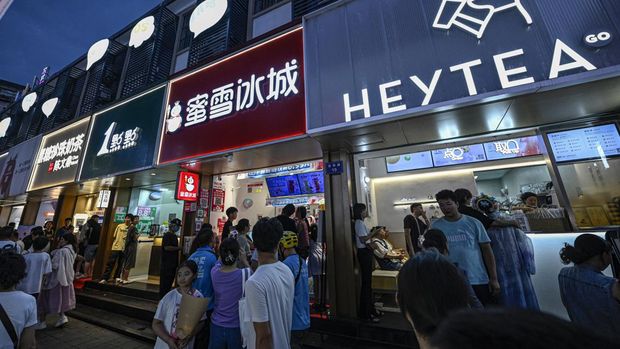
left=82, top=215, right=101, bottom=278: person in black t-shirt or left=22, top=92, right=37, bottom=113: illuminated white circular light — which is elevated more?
left=22, top=92, right=37, bottom=113: illuminated white circular light

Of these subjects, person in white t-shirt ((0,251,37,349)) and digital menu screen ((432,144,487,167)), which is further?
digital menu screen ((432,144,487,167))

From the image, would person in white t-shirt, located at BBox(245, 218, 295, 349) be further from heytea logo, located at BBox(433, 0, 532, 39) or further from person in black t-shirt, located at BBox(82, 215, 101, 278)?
person in black t-shirt, located at BBox(82, 215, 101, 278)

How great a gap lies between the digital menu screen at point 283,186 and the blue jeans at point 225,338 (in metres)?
5.84

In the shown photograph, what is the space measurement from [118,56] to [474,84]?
14.6m

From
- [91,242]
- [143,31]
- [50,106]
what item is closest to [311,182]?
[91,242]

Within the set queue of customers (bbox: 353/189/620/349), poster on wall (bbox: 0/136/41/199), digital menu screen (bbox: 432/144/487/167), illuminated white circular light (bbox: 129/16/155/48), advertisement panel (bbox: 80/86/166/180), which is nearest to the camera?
queue of customers (bbox: 353/189/620/349)

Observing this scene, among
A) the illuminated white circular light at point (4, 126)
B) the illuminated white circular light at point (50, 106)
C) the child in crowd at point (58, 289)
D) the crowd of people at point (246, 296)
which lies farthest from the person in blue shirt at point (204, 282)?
the illuminated white circular light at point (4, 126)

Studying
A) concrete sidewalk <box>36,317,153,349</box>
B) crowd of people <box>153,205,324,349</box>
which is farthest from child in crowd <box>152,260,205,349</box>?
concrete sidewalk <box>36,317,153,349</box>

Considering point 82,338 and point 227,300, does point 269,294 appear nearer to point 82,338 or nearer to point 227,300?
point 227,300

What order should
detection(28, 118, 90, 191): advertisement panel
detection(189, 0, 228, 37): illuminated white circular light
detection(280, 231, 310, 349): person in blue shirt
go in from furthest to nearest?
detection(28, 118, 90, 191): advertisement panel < detection(189, 0, 228, 37): illuminated white circular light < detection(280, 231, 310, 349): person in blue shirt

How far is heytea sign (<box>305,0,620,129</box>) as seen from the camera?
3.26 meters

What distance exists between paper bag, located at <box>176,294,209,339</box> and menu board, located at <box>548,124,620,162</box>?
5547 millimetres

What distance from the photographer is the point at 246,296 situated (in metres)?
1.94

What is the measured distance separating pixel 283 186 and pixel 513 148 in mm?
Result: 6856
